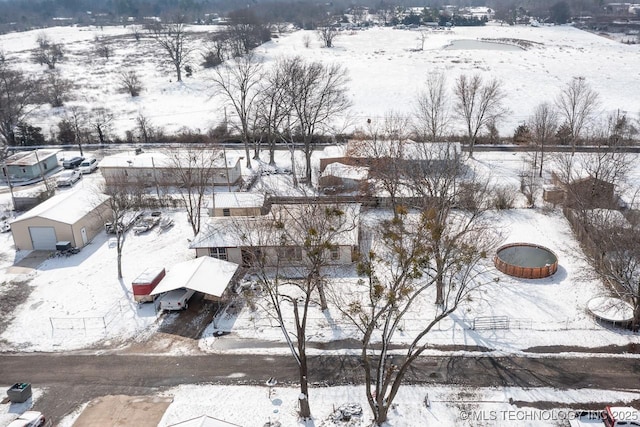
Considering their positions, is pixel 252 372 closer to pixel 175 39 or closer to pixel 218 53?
pixel 218 53

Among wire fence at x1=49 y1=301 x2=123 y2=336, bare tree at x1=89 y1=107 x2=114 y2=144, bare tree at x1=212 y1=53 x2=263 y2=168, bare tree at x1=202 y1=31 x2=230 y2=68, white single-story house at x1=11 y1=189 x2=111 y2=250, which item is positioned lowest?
wire fence at x1=49 y1=301 x2=123 y2=336

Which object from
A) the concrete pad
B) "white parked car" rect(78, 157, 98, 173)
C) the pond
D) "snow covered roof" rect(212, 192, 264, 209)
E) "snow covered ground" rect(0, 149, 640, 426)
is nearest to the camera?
the concrete pad

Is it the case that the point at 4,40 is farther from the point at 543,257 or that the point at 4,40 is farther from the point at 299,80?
the point at 543,257

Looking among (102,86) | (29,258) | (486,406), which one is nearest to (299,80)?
(29,258)

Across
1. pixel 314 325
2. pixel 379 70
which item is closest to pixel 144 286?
pixel 314 325

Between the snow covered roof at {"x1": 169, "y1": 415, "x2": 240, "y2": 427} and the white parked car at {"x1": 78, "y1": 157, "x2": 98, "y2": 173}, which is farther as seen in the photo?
the white parked car at {"x1": 78, "y1": 157, "x2": 98, "y2": 173}

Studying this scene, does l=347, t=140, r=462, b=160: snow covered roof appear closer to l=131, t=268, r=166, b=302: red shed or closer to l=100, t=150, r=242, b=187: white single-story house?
l=100, t=150, r=242, b=187: white single-story house

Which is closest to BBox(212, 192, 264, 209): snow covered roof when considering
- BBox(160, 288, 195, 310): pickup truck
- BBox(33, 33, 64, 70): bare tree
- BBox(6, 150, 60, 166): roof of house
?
BBox(160, 288, 195, 310): pickup truck

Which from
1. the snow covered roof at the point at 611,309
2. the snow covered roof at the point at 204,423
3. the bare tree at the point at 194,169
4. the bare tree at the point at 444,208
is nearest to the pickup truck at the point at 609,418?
the snow covered roof at the point at 611,309
